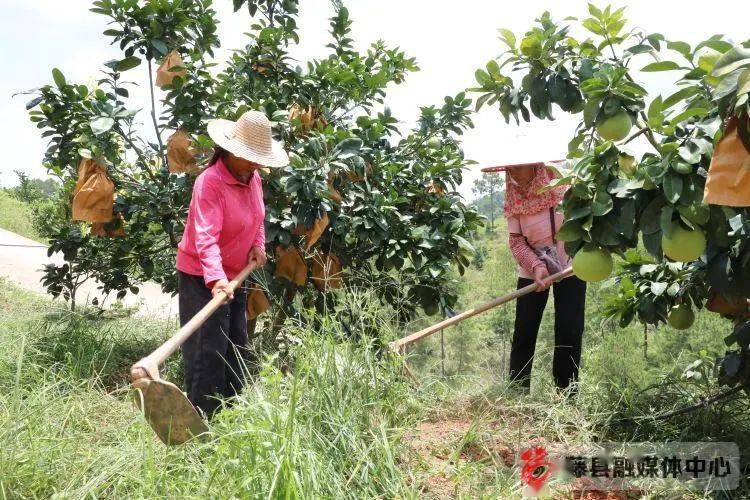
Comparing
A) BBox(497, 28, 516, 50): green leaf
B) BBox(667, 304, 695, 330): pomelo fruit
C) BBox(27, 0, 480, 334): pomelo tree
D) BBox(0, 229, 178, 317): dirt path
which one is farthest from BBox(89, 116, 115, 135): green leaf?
BBox(0, 229, 178, 317): dirt path

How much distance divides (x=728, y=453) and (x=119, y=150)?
3.57 m

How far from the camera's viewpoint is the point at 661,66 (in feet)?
5.91

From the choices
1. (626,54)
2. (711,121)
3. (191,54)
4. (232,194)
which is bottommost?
(232,194)

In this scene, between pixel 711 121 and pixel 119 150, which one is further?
pixel 119 150

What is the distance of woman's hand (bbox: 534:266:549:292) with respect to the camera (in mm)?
3031

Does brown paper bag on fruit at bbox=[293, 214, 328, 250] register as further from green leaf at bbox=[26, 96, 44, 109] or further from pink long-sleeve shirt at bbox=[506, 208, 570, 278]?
green leaf at bbox=[26, 96, 44, 109]

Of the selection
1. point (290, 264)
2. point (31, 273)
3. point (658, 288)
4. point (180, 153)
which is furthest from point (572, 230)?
point (31, 273)

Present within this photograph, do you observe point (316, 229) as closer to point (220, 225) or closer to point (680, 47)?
point (220, 225)

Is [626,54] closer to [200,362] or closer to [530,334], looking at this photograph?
[530,334]

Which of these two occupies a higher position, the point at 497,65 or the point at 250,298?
the point at 497,65

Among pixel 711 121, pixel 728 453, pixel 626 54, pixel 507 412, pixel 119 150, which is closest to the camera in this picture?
pixel 711 121

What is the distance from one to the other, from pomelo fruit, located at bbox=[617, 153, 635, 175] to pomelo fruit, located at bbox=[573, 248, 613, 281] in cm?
27

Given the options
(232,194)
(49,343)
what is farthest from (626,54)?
(49,343)

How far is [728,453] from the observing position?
2350 millimetres
